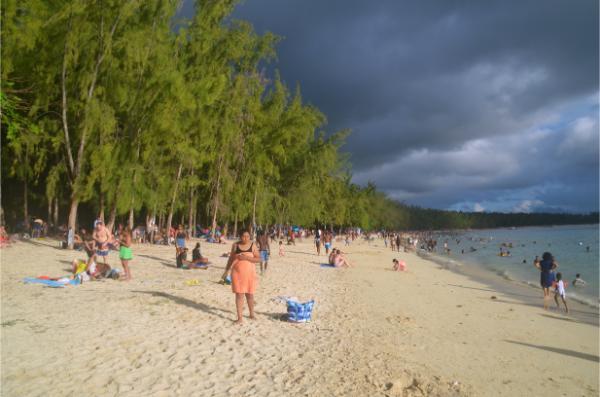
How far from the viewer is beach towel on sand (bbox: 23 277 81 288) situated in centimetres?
910

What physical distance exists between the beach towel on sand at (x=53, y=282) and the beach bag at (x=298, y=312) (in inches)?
221

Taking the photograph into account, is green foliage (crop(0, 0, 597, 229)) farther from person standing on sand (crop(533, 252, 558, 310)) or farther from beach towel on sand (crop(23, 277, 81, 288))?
person standing on sand (crop(533, 252, 558, 310))

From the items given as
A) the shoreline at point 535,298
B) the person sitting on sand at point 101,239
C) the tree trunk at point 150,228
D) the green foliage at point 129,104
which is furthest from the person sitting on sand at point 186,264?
the shoreline at point 535,298

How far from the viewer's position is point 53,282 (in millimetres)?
9141

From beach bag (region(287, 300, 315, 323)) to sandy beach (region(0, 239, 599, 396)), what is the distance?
0.79 feet

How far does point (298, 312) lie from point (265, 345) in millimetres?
1602

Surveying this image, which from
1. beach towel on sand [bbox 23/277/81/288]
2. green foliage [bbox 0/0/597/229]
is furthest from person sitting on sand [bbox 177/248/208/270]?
green foliage [bbox 0/0/597/229]

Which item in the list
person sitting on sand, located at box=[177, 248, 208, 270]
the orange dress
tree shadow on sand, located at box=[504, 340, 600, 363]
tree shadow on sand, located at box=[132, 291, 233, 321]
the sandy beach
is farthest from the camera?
person sitting on sand, located at box=[177, 248, 208, 270]

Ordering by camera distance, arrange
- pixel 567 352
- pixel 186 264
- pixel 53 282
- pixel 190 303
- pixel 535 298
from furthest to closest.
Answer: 1. pixel 535 298
2. pixel 186 264
3. pixel 53 282
4. pixel 190 303
5. pixel 567 352

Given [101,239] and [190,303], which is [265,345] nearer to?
[190,303]

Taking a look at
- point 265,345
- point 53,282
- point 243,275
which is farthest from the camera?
point 53,282

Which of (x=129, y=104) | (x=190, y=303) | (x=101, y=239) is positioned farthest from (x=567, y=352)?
(x=129, y=104)

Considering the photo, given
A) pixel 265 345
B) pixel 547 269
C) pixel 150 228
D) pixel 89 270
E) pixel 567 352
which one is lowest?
pixel 567 352

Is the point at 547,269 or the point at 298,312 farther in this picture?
the point at 547,269
